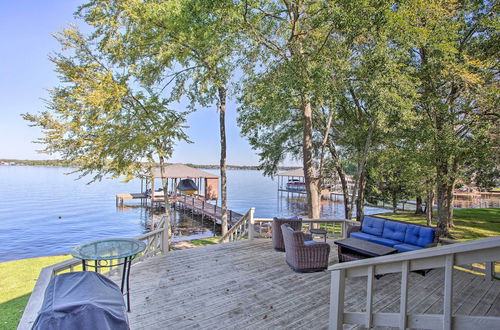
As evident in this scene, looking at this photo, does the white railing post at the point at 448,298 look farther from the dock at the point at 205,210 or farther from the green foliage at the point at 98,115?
the dock at the point at 205,210

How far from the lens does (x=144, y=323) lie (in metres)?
3.21

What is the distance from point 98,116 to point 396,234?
880 cm

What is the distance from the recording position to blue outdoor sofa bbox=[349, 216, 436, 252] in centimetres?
534

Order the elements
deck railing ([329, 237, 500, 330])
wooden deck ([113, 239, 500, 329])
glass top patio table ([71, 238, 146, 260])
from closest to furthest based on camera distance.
→ deck railing ([329, 237, 500, 330]) → glass top patio table ([71, 238, 146, 260]) → wooden deck ([113, 239, 500, 329])

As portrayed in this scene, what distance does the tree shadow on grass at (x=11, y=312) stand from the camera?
4496 mm

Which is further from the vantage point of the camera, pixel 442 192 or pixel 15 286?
pixel 442 192

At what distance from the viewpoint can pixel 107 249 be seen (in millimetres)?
3223

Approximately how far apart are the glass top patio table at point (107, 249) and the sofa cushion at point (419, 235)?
525 centimetres

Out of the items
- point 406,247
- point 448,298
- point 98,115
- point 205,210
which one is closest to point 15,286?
point 98,115

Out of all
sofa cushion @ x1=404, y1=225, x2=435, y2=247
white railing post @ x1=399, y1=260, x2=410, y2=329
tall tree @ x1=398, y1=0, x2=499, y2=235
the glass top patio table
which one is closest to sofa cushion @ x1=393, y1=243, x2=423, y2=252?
sofa cushion @ x1=404, y1=225, x2=435, y2=247

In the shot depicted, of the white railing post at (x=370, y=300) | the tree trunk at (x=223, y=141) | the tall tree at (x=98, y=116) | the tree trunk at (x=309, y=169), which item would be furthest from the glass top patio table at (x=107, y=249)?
the tree trunk at (x=223, y=141)

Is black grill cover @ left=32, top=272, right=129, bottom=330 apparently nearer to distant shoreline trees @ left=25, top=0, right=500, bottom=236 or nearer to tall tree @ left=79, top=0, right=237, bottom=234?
distant shoreline trees @ left=25, top=0, right=500, bottom=236

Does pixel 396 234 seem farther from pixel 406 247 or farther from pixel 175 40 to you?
pixel 175 40

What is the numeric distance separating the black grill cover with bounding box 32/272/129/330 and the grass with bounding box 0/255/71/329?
3.98 meters
